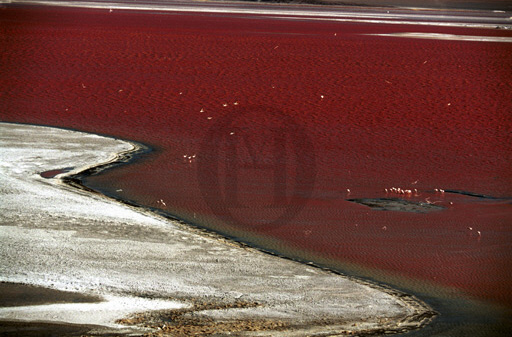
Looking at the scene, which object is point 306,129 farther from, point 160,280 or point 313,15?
point 313,15

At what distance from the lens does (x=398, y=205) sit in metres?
9.55

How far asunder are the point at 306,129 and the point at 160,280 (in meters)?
7.91

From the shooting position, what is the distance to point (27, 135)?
12438 millimetres

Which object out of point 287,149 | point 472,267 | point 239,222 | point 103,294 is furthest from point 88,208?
point 287,149

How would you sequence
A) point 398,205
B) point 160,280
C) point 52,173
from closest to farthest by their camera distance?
point 160,280 → point 398,205 → point 52,173

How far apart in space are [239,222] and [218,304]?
8.84 ft

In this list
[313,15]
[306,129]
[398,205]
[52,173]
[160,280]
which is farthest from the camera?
[313,15]

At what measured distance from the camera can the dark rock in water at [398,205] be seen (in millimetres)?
9383

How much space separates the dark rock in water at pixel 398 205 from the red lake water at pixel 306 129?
0.06m

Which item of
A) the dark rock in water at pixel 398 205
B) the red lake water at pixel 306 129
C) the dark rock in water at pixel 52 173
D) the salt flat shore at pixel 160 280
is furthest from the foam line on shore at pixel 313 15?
the salt flat shore at pixel 160 280

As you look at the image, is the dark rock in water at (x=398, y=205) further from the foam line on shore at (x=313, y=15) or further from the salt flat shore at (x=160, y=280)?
the foam line on shore at (x=313, y=15)

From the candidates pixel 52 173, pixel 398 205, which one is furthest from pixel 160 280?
pixel 52 173

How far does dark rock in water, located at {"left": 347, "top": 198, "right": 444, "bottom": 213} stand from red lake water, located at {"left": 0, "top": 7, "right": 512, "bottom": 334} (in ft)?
0.18

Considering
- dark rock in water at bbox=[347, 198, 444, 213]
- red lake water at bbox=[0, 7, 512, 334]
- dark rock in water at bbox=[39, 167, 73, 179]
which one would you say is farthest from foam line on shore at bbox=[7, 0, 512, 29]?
dark rock in water at bbox=[347, 198, 444, 213]
